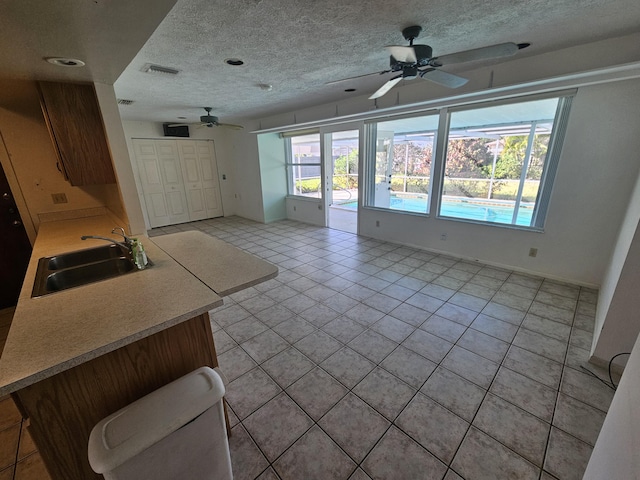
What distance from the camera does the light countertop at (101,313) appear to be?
2.85 ft

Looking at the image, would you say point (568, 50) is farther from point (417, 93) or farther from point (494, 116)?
point (417, 93)

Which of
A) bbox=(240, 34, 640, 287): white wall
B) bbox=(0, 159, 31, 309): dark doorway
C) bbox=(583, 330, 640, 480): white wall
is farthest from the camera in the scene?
bbox=(0, 159, 31, 309): dark doorway

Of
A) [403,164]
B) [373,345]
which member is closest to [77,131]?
[373,345]

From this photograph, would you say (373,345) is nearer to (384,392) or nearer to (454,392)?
(384,392)

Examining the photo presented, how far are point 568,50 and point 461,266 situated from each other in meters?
2.59

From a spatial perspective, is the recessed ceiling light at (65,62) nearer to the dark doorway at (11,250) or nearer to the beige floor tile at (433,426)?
the dark doorway at (11,250)

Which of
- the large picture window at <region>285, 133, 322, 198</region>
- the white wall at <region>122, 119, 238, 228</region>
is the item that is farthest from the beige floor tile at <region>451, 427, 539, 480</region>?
the white wall at <region>122, 119, 238, 228</region>

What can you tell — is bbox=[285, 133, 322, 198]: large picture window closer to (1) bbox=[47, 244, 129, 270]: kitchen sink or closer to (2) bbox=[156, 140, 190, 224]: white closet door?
(2) bbox=[156, 140, 190, 224]: white closet door

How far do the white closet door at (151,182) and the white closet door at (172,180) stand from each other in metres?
0.09

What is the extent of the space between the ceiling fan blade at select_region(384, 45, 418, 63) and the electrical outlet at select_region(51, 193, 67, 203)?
146 inches

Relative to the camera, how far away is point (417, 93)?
3.71 metres

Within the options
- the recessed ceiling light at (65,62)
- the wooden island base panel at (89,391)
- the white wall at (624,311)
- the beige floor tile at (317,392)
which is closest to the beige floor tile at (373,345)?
the beige floor tile at (317,392)

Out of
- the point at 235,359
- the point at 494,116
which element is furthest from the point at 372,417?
the point at 494,116

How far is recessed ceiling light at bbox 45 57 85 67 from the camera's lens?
5.32 feet
